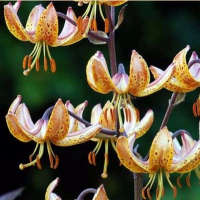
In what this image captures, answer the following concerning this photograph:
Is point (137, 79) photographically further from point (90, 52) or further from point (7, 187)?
point (7, 187)

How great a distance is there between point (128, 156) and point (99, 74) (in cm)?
15

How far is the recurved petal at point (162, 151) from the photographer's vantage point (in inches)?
57.1

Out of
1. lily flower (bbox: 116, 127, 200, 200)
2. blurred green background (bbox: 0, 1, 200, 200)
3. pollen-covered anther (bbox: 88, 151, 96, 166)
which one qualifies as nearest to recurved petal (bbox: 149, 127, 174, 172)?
lily flower (bbox: 116, 127, 200, 200)

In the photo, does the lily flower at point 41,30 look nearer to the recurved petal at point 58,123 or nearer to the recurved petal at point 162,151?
the recurved petal at point 58,123

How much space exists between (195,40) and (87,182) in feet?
2.43

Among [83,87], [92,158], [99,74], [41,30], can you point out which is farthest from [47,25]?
[83,87]

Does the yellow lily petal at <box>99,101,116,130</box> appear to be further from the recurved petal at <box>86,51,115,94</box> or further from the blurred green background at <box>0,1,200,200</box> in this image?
the blurred green background at <box>0,1,200,200</box>

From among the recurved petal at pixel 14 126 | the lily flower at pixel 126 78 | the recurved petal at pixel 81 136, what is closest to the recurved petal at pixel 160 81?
the lily flower at pixel 126 78

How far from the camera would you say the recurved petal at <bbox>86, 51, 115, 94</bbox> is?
1464 millimetres

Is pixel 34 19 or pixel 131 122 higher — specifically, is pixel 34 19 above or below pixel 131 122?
above

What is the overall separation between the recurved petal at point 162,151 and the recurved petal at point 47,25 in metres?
0.27

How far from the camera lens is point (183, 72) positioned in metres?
1.53

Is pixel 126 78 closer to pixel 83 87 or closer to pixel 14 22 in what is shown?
pixel 14 22

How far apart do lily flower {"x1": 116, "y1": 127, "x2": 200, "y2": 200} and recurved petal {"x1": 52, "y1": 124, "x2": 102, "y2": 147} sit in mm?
54
